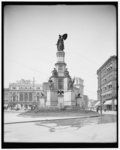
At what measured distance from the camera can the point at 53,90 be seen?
32375 millimetres

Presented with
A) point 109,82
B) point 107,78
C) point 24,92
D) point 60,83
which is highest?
point 107,78

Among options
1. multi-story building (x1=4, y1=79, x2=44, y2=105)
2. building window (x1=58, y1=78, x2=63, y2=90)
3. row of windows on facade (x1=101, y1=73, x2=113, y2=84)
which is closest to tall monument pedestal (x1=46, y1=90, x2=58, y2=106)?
building window (x1=58, y1=78, x2=63, y2=90)

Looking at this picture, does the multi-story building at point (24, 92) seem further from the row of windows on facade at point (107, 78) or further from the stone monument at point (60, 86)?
the stone monument at point (60, 86)

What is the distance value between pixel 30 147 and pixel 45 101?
2494 cm

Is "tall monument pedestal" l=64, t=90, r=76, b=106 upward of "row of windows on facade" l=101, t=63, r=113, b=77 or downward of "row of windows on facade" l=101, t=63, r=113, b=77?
downward

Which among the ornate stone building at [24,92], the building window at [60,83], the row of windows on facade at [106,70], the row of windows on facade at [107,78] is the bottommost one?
the ornate stone building at [24,92]

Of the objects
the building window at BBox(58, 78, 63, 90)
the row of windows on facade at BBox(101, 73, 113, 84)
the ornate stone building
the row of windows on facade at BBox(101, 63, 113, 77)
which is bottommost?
the ornate stone building

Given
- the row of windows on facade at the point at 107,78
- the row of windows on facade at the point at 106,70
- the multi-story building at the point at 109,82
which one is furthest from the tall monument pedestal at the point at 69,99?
the row of windows on facade at the point at 107,78

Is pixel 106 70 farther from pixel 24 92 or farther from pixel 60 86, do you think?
pixel 24 92

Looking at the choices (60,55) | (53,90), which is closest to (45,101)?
(53,90)

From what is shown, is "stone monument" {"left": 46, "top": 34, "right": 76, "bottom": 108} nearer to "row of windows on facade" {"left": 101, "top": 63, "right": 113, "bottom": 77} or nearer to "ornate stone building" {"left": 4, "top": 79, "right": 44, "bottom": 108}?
"row of windows on facade" {"left": 101, "top": 63, "right": 113, "bottom": 77}

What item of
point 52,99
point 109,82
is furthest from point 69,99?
point 109,82

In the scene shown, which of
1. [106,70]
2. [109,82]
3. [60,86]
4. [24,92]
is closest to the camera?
[60,86]

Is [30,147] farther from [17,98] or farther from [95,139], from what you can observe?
[17,98]
